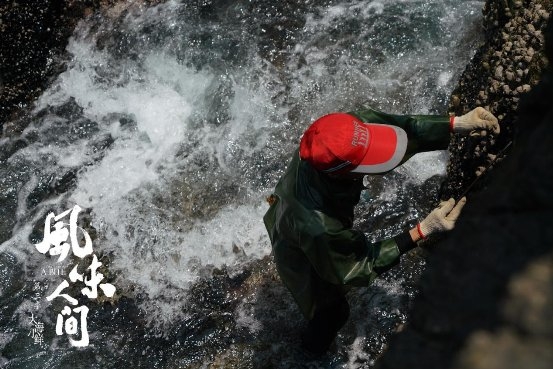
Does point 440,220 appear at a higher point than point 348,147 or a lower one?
lower

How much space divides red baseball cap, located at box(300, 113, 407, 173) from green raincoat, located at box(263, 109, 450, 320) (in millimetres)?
171

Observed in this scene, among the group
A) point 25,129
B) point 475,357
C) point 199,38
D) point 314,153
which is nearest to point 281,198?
point 314,153

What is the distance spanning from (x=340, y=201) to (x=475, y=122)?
0.90 meters

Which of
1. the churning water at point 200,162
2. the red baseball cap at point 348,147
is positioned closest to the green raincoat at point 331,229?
the red baseball cap at point 348,147

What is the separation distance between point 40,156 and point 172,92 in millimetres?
1351

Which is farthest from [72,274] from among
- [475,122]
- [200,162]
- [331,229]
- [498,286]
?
[498,286]

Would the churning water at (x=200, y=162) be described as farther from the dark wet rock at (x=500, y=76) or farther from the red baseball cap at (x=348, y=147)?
the red baseball cap at (x=348, y=147)

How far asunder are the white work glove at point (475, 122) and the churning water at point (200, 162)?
140 cm

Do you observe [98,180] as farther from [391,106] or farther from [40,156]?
[391,106]

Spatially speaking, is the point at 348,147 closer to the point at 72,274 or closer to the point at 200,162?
the point at 200,162

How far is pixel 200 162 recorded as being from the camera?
5.46 m

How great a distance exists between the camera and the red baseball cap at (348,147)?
2725mm

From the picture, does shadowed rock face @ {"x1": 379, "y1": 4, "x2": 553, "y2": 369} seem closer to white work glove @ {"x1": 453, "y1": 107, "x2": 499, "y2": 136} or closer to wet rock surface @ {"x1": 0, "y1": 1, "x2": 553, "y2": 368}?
wet rock surface @ {"x1": 0, "y1": 1, "x2": 553, "y2": 368}

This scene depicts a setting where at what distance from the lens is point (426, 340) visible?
5.85 ft
